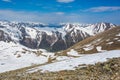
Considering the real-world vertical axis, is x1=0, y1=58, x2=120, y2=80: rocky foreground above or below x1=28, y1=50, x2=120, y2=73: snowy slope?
above

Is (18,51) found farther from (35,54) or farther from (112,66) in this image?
(112,66)

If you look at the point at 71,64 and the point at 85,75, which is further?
the point at 71,64

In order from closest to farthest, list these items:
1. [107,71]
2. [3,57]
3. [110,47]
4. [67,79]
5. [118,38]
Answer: [67,79], [107,71], [110,47], [118,38], [3,57]

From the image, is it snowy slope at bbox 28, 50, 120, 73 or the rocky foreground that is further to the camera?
snowy slope at bbox 28, 50, 120, 73

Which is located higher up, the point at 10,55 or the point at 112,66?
the point at 112,66

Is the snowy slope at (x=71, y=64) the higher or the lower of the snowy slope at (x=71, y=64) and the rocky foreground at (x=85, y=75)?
the lower

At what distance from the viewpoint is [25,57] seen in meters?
171

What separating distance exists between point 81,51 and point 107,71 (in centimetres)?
10020

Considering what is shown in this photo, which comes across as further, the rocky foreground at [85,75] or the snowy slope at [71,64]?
the snowy slope at [71,64]

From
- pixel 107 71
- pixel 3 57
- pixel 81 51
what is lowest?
pixel 3 57

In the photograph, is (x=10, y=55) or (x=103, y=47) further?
(x=10, y=55)

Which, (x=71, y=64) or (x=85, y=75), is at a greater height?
(x=85, y=75)

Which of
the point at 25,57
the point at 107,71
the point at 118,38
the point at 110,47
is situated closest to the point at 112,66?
the point at 107,71

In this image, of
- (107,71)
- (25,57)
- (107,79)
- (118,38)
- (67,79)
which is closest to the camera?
(107,79)
